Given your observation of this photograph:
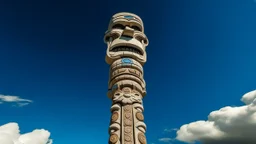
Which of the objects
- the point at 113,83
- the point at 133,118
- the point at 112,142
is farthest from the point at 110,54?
the point at 112,142

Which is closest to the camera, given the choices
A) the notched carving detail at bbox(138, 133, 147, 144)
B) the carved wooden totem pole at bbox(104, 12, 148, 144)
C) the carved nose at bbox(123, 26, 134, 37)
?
the notched carving detail at bbox(138, 133, 147, 144)

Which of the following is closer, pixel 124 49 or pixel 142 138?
pixel 142 138

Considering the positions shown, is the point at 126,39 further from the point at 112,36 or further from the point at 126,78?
the point at 126,78

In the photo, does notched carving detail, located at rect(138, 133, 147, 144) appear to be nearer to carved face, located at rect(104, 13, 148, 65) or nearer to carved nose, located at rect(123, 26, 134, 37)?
carved face, located at rect(104, 13, 148, 65)

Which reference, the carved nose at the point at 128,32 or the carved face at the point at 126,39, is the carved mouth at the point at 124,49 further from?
the carved nose at the point at 128,32

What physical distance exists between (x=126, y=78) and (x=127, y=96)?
→ 0.97 m

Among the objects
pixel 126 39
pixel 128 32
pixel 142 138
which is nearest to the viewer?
pixel 142 138

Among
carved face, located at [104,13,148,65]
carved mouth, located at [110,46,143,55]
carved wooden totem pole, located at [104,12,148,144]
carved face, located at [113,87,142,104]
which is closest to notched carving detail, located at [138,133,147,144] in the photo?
carved wooden totem pole, located at [104,12,148,144]

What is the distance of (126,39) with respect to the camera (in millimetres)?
12023

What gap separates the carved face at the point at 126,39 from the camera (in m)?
11.5

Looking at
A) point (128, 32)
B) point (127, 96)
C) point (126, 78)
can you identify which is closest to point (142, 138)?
point (127, 96)

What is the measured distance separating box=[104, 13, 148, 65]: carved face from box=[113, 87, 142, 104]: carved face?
2.10m

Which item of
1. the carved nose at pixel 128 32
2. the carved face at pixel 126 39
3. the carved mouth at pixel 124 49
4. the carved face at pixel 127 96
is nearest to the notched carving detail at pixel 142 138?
the carved face at pixel 127 96

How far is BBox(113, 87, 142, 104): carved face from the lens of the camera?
9.54 m
